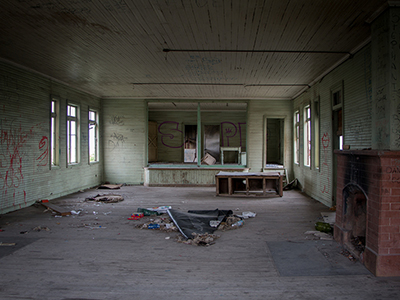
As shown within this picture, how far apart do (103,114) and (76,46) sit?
5.61m

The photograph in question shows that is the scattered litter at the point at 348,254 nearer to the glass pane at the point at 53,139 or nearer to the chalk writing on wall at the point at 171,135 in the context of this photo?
the glass pane at the point at 53,139

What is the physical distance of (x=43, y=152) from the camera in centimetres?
716

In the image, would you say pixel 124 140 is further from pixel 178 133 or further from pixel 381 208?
pixel 381 208

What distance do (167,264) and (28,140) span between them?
5.17 meters

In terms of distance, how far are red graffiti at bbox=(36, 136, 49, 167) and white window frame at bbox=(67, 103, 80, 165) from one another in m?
1.18

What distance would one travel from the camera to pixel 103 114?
10.6m

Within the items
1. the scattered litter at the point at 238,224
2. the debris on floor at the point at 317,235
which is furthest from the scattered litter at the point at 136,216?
the debris on floor at the point at 317,235

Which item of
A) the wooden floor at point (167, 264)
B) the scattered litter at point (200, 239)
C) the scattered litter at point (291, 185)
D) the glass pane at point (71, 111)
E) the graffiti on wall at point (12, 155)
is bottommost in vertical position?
the wooden floor at point (167, 264)

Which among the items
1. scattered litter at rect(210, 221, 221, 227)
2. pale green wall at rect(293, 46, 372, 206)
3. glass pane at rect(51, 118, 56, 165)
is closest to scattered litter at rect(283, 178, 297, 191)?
pale green wall at rect(293, 46, 372, 206)

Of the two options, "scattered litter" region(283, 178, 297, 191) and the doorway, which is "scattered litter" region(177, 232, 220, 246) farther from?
the doorway

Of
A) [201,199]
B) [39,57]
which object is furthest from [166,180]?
[39,57]

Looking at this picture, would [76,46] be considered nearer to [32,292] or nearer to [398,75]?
[32,292]

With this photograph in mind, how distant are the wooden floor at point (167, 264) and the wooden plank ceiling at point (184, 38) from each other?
332 centimetres

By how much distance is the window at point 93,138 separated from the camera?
9.94 meters
